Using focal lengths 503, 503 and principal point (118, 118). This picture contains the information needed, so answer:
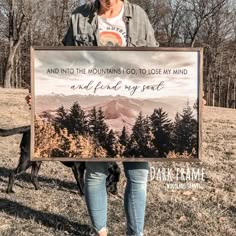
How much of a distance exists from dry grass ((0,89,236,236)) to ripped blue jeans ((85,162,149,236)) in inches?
20.9

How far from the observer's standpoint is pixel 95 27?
3256 mm

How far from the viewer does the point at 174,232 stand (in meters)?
4.08

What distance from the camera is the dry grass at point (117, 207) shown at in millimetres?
4121

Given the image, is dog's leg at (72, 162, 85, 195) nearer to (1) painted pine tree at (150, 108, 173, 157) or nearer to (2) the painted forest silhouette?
(2) the painted forest silhouette

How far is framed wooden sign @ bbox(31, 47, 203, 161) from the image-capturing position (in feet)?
10.6

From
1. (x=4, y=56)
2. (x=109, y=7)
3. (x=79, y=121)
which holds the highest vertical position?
(x=4, y=56)

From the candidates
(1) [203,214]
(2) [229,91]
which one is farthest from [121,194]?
(2) [229,91]

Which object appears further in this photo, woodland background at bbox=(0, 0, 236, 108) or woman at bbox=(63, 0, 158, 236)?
woodland background at bbox=(0, 0, 236, 108)

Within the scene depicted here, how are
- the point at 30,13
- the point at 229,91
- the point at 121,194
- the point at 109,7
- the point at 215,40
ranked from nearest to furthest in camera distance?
the point at 109,7 → the point at 121,194 → the point at 30,13 → the point at 215,40 → the point at 229,91

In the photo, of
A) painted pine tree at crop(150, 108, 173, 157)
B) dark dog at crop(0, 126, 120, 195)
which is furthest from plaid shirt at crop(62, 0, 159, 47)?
dark dog at crop(0, 126, 120, 195)

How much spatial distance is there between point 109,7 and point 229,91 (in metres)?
40.6

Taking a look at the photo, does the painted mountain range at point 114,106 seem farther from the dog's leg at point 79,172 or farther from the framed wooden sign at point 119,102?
the dog's leg at point 79,172

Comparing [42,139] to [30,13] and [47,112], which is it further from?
[30,13]

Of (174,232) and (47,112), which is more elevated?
(47,112)
